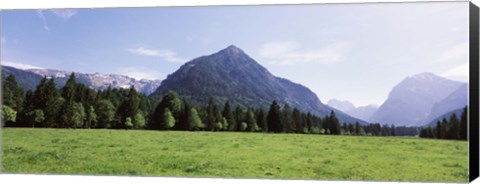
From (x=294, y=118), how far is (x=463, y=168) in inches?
116

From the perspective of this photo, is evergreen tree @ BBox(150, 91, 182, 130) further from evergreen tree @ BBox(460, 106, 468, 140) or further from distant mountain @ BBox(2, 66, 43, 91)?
evergreen tree @ BBox(460, 106, 468, 140)

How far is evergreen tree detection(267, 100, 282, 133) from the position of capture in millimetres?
12938

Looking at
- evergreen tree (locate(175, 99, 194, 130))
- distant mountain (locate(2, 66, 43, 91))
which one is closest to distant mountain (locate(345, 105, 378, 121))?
evergreen tree (locate(175, 99, 194, 130))

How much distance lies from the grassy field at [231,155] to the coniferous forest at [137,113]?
0.15 meters

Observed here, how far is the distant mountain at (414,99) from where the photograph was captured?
11883 millimetres

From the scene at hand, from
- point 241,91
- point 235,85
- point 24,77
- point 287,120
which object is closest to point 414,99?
point 287,120

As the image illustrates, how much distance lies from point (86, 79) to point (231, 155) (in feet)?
10.1

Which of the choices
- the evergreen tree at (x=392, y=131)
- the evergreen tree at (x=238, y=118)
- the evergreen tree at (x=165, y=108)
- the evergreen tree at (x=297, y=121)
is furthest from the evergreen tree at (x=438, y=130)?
the evergreen tree at (x=165, y=108)

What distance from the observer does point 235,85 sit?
13141mm

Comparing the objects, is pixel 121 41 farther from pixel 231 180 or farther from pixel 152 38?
pixel 231 180

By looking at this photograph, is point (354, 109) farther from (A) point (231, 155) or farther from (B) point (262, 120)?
(A) point (231, 155)

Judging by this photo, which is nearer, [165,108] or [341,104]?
[341,104]

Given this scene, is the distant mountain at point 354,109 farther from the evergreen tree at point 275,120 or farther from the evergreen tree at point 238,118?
the evergreen tree at point 238,118

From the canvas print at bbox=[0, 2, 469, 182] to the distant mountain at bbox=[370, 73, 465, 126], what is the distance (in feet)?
0.07
